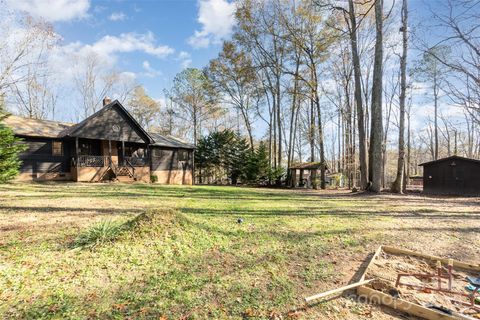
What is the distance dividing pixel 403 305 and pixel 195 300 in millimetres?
2384

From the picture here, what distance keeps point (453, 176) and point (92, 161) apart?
26.2 metres

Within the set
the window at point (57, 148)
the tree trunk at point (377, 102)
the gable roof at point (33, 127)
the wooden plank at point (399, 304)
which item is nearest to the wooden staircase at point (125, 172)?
the window at point (57, 148)

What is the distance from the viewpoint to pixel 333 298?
9.72 feet

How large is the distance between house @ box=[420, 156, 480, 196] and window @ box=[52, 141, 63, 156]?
91.5 feet

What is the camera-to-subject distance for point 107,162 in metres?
17.6

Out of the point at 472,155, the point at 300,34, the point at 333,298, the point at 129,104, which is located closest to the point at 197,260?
the point at 333,298

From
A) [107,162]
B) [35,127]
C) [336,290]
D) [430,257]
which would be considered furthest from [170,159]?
[336,290]

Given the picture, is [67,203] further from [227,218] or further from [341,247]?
[341,247]

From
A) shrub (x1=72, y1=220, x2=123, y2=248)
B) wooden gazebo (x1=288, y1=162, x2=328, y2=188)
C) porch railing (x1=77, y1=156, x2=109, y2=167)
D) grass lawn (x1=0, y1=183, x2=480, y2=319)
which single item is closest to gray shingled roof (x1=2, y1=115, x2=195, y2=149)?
porch railing (x1=77, y1=156, x2=109, y2=167)

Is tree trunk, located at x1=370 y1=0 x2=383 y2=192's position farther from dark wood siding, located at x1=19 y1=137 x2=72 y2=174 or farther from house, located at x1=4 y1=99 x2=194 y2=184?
dark wood siding, located at x1=19 y1=137 x2=72 y2=174

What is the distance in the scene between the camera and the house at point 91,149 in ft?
52.4

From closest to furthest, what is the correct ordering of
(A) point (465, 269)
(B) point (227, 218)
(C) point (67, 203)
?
(A) point (465, 269), (B) point (227, 218), (C) point (67, 203)

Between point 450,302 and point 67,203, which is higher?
point 67,203

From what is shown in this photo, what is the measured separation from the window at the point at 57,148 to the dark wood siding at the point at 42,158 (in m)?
0.18
